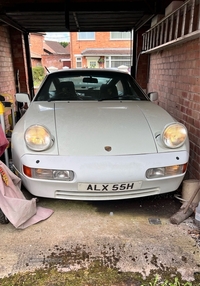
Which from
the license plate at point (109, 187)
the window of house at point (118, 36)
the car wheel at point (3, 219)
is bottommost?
the car wheel at point (3, 219)

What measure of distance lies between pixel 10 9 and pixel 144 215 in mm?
4520

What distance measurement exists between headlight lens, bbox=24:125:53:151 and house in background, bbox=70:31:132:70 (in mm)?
26869

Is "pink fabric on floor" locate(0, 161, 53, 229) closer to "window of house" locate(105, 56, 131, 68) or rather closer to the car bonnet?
the car bonnet

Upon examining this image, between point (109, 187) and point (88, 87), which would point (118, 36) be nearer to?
point (88, 87)

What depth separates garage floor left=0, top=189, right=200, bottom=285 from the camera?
2.00m

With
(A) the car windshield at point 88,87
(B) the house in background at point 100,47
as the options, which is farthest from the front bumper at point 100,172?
(B) the house in background at point 100,47

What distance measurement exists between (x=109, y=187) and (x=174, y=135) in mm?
811

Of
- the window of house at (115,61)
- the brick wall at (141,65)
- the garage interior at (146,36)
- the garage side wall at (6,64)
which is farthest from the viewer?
the window of house at (115,61)

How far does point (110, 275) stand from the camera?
189 centimetres

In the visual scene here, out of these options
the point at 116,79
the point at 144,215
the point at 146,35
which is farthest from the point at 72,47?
the point at 144,215

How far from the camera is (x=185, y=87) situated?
3.61 metres

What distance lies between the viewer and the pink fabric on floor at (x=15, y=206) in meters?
2.32

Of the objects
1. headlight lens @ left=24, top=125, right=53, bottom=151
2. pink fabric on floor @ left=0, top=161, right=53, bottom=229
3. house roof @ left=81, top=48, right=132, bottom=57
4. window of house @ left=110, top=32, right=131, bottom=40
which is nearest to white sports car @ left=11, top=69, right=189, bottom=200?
headlight lens @ left=24, top=125, right=53, bottom=151

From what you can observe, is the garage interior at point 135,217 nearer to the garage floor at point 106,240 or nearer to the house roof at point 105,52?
the garage floor at point 106,240
